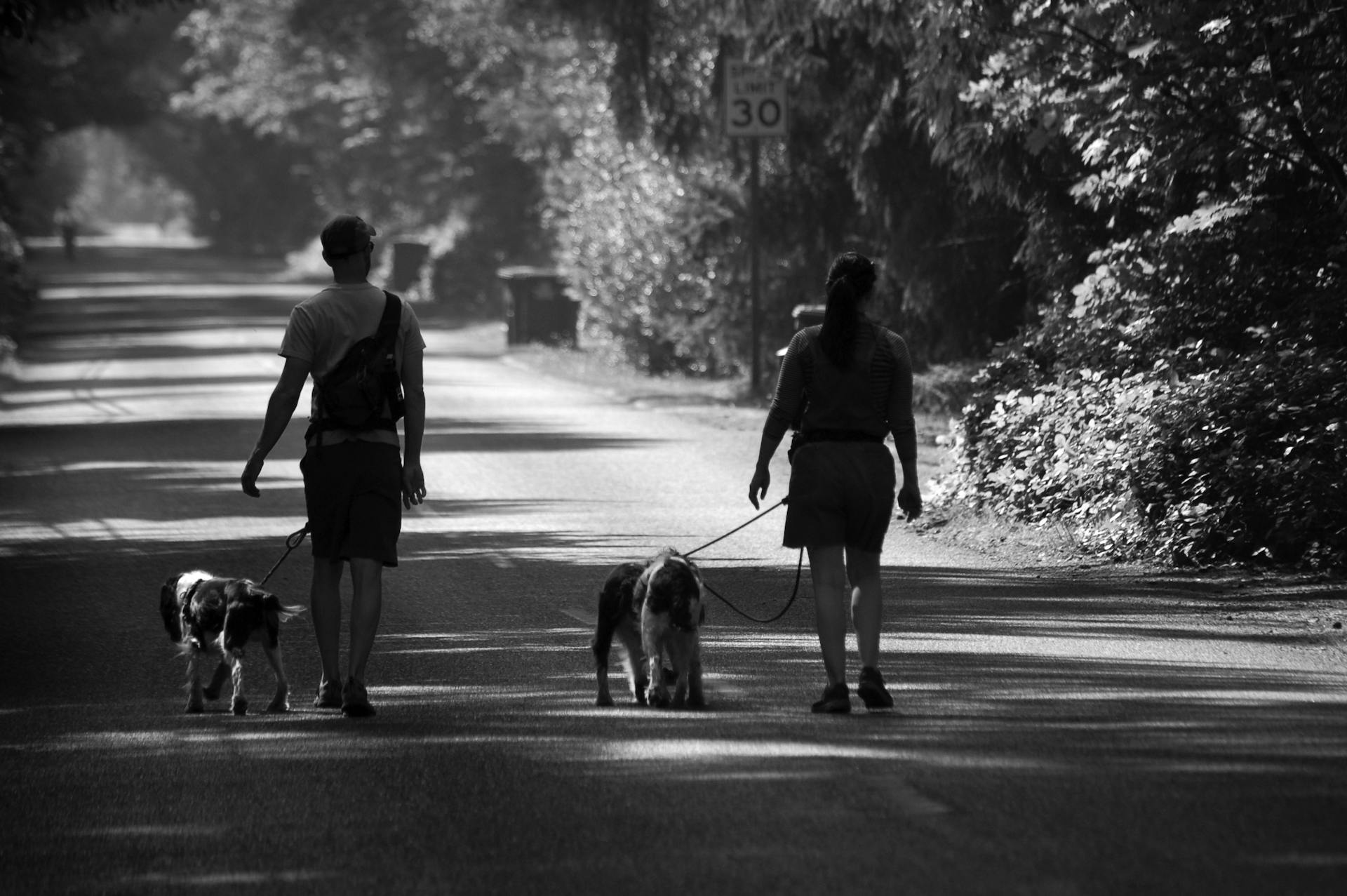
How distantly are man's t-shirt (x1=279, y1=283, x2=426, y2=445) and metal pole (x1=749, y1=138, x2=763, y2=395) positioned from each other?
16.5 meters

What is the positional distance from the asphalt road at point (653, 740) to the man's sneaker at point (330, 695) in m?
0.15

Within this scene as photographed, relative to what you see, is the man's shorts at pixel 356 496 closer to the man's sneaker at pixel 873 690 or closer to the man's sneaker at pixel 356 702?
the man's sneaker at pixel 356 702

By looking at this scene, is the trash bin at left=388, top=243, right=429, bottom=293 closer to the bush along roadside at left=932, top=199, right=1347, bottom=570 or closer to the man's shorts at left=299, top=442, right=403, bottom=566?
the bush along roadside at left=932, top=199, right=1347, bottom=570

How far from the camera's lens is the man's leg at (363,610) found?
8555 millimetres

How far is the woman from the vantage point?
27.2ft

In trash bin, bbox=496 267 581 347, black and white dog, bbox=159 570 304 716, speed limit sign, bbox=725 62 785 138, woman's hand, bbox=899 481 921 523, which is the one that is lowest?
black and white dog, bbox=159 570 304 716

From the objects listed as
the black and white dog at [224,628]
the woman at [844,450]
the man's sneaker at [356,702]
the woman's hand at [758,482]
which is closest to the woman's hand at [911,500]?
the woman at [844,450]

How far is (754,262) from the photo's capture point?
2586 cm

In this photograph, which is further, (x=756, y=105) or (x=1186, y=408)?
(x=756, y=105)

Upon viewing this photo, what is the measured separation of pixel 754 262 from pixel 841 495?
1772 centimetres

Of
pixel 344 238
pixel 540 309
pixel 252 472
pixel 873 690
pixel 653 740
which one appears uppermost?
pixel 540 309

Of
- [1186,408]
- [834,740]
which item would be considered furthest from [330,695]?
[1186,408]

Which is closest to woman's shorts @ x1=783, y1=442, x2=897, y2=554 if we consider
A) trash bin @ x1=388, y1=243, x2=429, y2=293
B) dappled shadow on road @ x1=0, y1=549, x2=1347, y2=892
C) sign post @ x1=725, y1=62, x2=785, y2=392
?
dappled shadow on road @ x1=0, y1=549, x2=1347, y2=892

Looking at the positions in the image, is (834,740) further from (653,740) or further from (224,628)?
(224,628)
